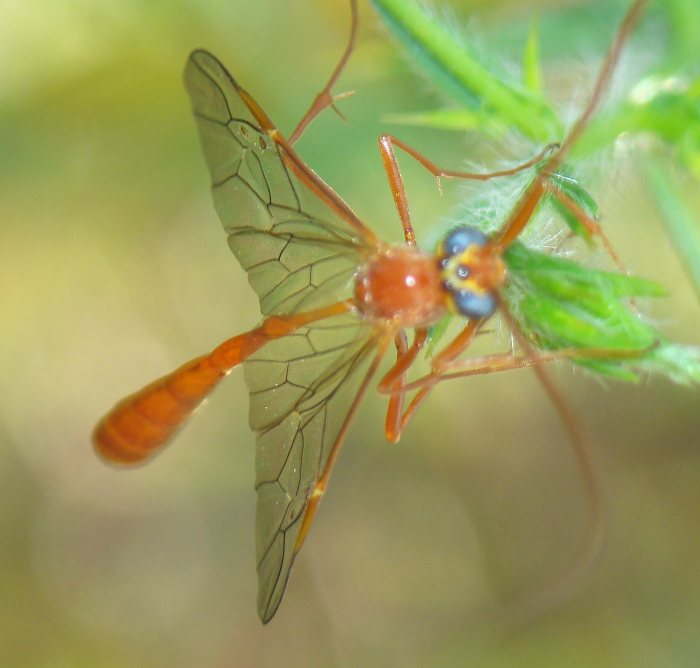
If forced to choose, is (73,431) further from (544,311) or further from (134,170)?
(544,311)

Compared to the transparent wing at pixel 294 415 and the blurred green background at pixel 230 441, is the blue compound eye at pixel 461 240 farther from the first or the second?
the blurred green background at pixel 230 441

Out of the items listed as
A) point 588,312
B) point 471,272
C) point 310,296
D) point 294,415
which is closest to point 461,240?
point 471,272

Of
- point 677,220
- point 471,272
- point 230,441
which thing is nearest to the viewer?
point 471,272

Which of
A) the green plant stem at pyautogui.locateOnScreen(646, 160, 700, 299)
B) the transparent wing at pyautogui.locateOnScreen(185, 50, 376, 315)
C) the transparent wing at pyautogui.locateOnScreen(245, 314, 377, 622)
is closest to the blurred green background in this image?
the green plant stem at pyautogui.locateOnScreen(646, 160, 700, 299)

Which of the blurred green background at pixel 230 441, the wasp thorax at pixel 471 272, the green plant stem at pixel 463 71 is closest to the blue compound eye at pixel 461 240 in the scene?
the wasp thorax at pixel 471 272

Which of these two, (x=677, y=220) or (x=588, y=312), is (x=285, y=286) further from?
(x=677, y=220)

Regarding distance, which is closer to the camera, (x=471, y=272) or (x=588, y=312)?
(x=588, y=312)

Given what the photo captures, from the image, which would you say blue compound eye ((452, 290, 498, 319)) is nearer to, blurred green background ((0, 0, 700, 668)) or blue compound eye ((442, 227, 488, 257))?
blue compound eye ((442, 227, 488, 257))
